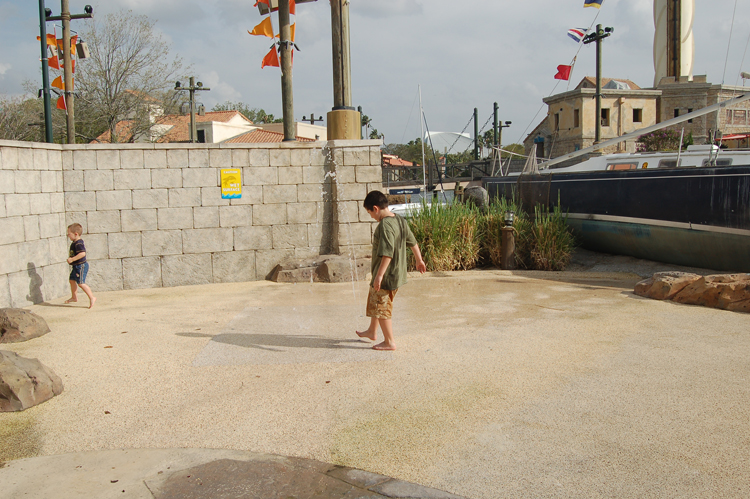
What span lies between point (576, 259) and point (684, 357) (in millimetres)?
6602

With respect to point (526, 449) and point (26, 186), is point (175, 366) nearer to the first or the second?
point (526, 449)

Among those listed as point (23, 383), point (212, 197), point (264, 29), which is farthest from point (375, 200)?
point (264, 29)

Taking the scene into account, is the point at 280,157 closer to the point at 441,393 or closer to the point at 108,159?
the point at 108,159

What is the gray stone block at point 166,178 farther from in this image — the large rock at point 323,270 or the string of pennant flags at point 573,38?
the string of pennant flags at point 573,38

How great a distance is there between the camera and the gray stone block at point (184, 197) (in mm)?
9086

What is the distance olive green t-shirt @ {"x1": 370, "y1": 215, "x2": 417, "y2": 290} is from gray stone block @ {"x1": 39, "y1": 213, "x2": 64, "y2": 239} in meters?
5.36

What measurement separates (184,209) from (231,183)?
840 millimetres

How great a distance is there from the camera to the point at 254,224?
9.46 meters

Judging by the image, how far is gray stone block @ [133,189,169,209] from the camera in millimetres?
8922

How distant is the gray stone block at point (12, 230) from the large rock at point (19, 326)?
67.1 inches

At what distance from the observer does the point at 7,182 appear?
7.38 meters

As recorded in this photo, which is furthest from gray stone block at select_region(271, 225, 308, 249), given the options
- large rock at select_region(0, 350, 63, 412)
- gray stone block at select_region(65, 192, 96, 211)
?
large rock at select_region(0, 350, 63, 412)

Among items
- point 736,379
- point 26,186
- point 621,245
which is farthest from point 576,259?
point 26,186

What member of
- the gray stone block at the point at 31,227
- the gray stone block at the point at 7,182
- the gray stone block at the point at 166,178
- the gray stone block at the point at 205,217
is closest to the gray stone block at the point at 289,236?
the gray stone block at the point at 205,217
